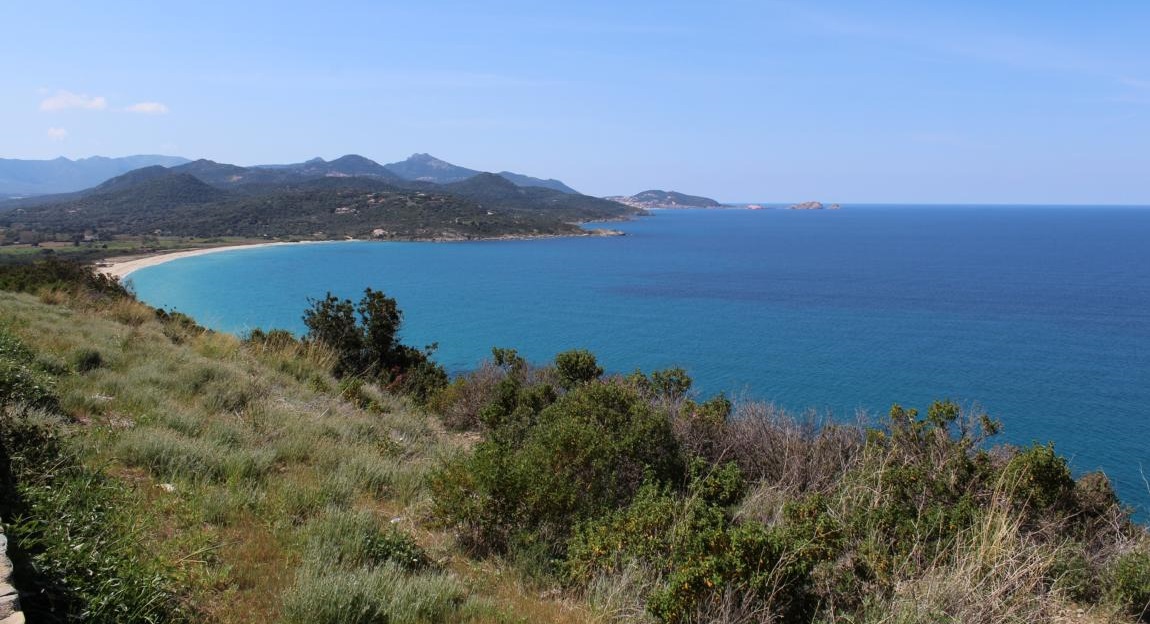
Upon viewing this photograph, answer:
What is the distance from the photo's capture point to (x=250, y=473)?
5.16 metres

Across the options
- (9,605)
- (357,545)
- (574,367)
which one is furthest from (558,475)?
(574,367)

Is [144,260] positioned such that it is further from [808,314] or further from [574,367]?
[574,367]

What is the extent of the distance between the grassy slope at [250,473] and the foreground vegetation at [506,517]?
22 mm

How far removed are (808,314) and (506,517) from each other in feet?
153

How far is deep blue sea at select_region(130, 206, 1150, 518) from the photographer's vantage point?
2788 centimetres

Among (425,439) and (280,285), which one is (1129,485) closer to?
(425,439)

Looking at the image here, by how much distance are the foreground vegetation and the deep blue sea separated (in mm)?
5534

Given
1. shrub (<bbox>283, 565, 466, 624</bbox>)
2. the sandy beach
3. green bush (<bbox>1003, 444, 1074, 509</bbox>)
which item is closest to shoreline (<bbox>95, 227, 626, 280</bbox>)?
the sandy beach

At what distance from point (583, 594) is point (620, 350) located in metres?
33.6

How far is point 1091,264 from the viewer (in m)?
74.6

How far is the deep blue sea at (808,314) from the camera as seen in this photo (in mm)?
27875

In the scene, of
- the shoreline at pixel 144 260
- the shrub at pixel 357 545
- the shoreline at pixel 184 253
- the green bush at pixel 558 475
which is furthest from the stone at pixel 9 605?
the shoreline at pixel 144 260

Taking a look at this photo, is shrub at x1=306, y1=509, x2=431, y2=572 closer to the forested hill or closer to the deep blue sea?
the deep blue sea

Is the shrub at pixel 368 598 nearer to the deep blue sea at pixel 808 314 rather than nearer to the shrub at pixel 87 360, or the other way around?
the shrub at pixel 87 360
